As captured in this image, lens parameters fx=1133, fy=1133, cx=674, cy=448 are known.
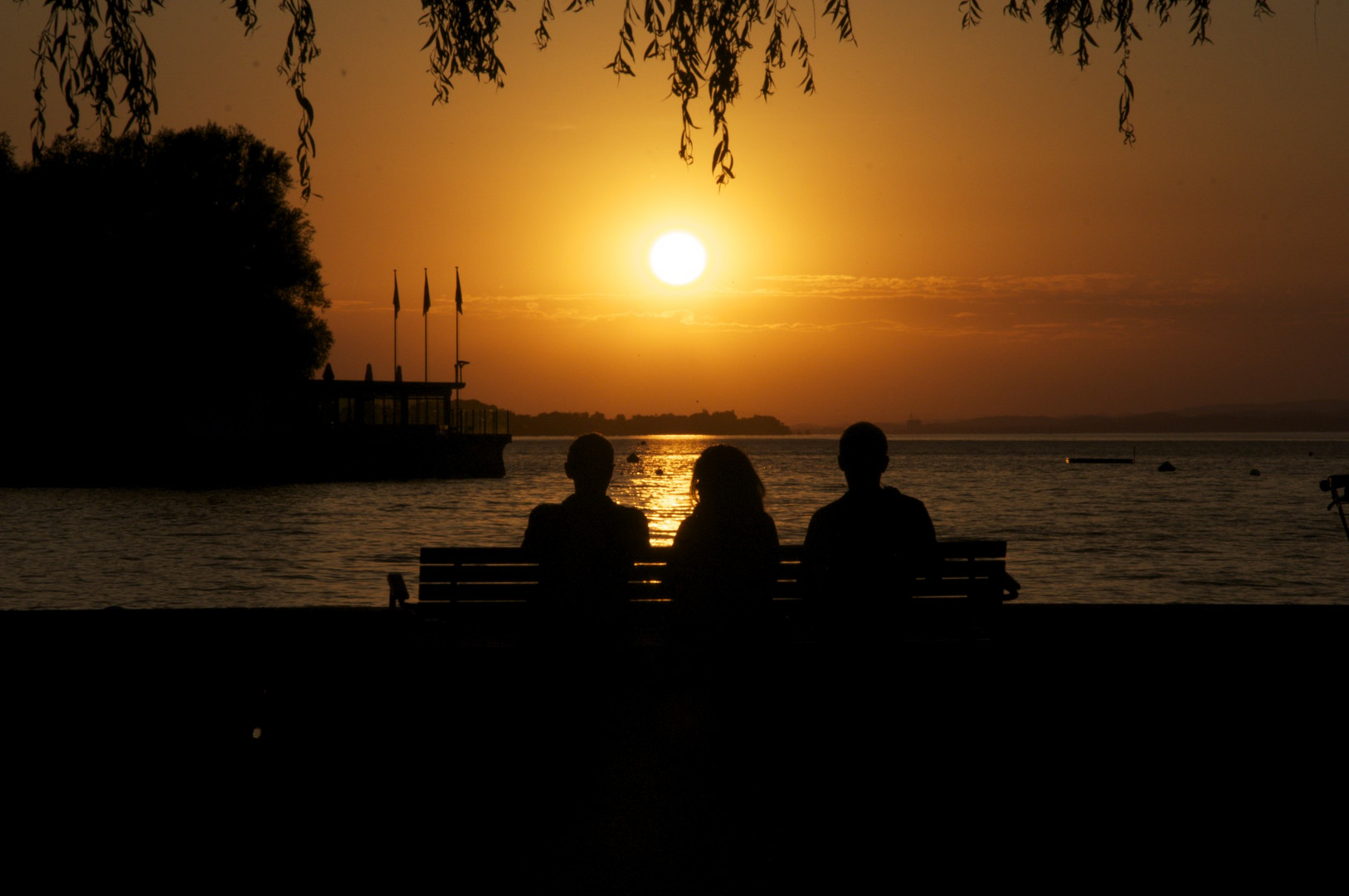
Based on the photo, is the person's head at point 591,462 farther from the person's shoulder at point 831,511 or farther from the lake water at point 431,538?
the lake water at point 431,538

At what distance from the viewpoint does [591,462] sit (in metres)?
5.65

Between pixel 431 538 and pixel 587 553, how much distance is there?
3213cm

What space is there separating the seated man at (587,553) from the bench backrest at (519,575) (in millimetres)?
776

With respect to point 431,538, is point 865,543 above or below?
above

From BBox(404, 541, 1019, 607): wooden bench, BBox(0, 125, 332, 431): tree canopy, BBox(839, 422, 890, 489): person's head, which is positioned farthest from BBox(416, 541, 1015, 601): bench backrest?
BBox(0, 125, 332, 431): tree canopy

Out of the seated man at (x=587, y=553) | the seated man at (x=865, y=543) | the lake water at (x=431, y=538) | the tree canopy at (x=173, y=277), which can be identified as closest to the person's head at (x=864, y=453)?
the seated man at (x=865, y=543)

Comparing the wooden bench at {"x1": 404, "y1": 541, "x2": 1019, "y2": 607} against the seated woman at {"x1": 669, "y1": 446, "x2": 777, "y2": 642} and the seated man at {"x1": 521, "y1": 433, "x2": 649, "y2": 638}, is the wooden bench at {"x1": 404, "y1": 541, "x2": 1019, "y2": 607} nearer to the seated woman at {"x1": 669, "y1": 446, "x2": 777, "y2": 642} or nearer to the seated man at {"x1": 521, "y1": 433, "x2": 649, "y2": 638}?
the seated man at {"x1": 521, "y1": 433, "x2": 649, "y2": 638}

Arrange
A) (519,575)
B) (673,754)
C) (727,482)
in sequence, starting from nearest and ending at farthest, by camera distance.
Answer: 1. (727,482)
2. (673,754)
3. (519,575)

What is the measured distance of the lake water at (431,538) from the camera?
2422 cm

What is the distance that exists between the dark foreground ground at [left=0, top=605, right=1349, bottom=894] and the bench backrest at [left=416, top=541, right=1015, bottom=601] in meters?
0.22

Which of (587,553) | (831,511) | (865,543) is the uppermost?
(831,511)

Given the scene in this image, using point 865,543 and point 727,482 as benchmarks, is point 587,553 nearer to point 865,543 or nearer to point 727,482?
point 727,482

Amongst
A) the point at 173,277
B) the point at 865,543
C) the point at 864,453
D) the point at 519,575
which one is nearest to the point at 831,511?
the point at 865,543

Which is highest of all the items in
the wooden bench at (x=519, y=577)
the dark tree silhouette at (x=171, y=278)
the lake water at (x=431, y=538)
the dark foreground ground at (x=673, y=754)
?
the dark tree silhouette at (x=171, y=278)
